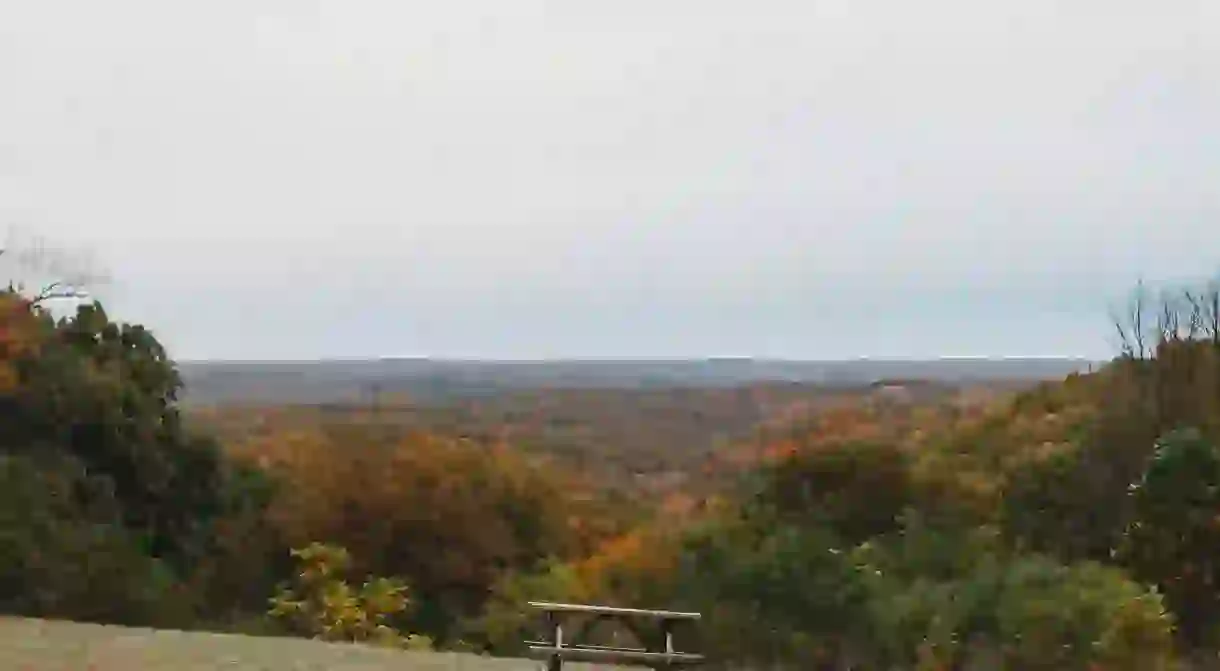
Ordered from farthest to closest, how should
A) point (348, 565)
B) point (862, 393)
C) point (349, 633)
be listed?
point (862, 393), point (348, 565), point (349, 633)

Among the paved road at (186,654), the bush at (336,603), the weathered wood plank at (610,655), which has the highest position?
the weathered wood plank at (610,655)

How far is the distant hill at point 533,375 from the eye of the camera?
32094 millimetres

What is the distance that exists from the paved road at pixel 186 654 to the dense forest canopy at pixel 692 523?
129 centimetres

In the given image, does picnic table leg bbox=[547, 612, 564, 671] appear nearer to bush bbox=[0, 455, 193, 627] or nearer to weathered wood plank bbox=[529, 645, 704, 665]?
weathered wood plank bbox=[529, 645, 704, 665]

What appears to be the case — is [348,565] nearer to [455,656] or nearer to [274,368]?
[455,656]

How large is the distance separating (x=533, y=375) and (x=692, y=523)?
27.8 m

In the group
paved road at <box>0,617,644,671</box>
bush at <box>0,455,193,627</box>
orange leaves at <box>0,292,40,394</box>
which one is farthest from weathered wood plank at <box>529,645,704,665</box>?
orange leaves at <box>0,292,40,394</box>

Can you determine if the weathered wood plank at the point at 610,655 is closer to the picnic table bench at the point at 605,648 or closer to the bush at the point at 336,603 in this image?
the picnic table bench at the point at 605,648

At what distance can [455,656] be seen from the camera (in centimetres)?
1134

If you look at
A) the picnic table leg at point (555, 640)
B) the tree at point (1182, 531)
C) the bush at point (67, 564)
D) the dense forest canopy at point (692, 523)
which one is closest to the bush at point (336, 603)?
the dense forest canopy at point (692, 523)

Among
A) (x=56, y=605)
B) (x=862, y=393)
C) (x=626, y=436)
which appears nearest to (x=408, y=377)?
(x=626, y=436)

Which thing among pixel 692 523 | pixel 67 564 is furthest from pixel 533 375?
pixel 67 564

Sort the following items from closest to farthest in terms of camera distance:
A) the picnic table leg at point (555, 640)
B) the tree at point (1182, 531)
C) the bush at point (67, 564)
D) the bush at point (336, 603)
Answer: the picnic table leg at point (555, 640) → the bush at point (67, 564) → the tree at point (1182, 531) → the bush at point (336, 603)

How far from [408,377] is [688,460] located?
15532 mm
